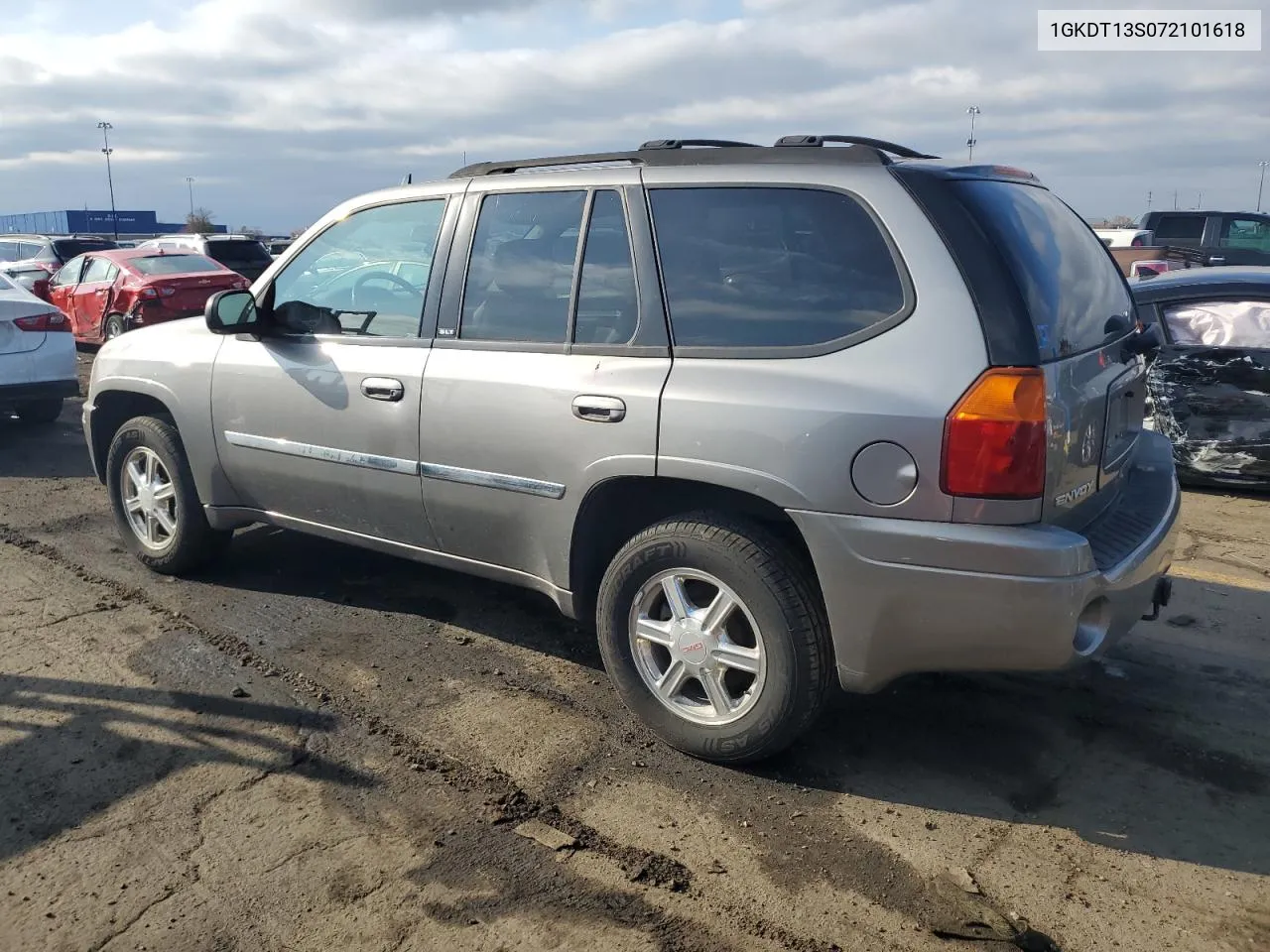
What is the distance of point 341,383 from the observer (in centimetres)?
425

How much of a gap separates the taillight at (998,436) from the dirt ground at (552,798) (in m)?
1.04

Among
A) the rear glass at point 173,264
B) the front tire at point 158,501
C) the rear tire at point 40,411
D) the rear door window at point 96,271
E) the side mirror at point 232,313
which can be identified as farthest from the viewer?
the rear door window at point 96,271

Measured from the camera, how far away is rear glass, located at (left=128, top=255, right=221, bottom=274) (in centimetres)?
1418

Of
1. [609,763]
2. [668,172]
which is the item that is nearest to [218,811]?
[609,763]

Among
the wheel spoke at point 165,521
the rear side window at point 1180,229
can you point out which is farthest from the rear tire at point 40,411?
the rear side window at point 1180,229

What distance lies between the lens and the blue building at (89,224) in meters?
80.1

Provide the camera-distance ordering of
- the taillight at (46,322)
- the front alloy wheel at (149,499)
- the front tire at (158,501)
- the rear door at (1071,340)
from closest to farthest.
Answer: the rear door at (1071,340)
the front tire at (158,501)
the front alloy wheel at (149,499)
the taillight at (46,322)

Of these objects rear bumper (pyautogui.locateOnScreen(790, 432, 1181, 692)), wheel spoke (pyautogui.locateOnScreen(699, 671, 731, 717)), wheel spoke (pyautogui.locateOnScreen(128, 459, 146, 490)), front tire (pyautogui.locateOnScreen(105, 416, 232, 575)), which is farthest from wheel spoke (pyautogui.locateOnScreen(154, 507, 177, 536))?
rear bumper (pyautogui.locateOnScreen(790, 432, 1181, 692))

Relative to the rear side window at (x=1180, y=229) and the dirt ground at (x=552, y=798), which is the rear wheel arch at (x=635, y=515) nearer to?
the dirt ground at (x=552, y=798)

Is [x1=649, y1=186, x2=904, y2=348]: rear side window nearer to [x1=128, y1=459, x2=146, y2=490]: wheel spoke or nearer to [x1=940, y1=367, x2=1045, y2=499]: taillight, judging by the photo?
[x1=940, y1=367, x2=1045, y2=499]: taillight

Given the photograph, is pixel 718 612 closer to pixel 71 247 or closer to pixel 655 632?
pixel 655 632

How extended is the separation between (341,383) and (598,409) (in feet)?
4.29

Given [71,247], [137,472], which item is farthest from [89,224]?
[137,472]

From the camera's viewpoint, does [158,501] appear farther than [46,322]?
No
